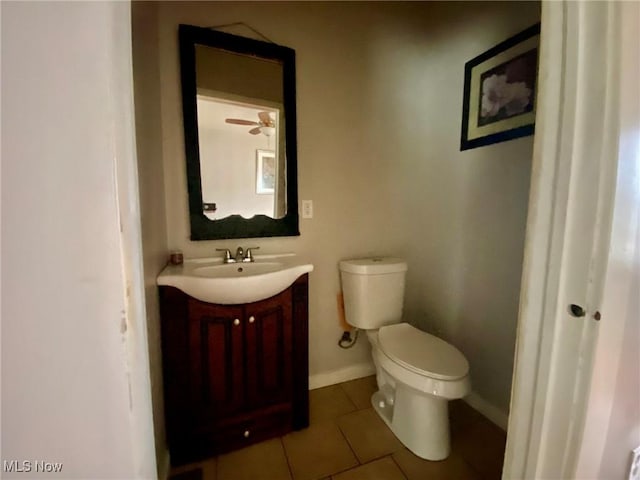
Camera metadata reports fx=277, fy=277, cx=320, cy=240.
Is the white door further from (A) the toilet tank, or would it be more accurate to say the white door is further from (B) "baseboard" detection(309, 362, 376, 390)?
(B) "baseboard" detection(309, 362, 376, 390)

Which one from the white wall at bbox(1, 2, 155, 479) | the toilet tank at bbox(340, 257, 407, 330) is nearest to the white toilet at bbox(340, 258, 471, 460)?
the toilet tank at bbox(340, 257, 407, 330)

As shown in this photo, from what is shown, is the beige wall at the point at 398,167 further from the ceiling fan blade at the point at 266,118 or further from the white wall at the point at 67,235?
the white wall at the point at 67,235

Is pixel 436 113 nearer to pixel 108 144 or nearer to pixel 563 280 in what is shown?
pixel 563 280

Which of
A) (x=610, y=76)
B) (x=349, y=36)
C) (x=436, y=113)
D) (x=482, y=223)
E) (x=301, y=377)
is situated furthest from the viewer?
(x=436, y=113)

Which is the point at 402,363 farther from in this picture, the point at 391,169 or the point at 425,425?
the point at 391,169

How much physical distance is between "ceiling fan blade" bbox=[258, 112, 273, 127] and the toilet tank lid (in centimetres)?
86

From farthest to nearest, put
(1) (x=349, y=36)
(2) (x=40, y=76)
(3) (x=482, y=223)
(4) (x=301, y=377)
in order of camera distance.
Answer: (1) (x=349, y=36), (3) (x=482, y=223), (4) (x=301, y=377), (2) (x=40, y=76)

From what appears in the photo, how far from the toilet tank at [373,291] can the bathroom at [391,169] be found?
0.15 meters

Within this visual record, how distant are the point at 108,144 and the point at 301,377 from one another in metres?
1.29

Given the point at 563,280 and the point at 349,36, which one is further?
the point at 349,36

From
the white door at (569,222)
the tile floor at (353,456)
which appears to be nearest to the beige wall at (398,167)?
the tile floor at (353,456)

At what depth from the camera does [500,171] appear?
1.36m

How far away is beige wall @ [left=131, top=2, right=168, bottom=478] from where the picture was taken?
890mm

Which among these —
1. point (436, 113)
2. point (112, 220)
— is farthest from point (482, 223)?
point (112, 220)
